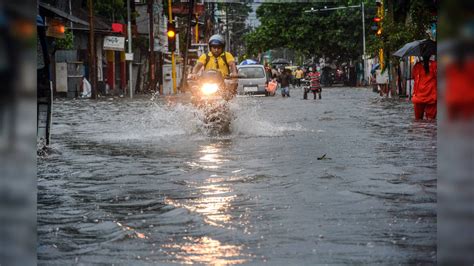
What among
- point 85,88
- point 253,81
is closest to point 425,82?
point 253,81

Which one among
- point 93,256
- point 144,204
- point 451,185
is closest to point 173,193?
point 144,204

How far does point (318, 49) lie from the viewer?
73.6m

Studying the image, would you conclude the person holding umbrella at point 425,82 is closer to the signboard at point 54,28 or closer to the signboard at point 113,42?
the signboard at point 54,28

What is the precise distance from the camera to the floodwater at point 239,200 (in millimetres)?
4414

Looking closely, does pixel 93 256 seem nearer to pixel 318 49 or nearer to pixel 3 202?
pixel 3 202

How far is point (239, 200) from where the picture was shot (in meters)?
6.46

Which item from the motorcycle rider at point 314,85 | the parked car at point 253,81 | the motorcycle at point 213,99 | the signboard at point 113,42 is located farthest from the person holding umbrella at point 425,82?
the signboard at point 113,42

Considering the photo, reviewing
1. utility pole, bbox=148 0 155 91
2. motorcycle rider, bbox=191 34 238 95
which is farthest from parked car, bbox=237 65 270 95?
motorcycle rider, bbox=191 34 238 95

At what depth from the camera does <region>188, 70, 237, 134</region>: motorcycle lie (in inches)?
548

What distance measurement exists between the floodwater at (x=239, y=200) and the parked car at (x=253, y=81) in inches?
1180

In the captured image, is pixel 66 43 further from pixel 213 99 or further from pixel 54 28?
pixel 213 99

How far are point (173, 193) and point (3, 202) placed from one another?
16.3ft

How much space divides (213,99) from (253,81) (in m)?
29.4

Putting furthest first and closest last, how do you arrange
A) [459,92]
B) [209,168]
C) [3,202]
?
[209,168] < [3,202] < [459,92]
